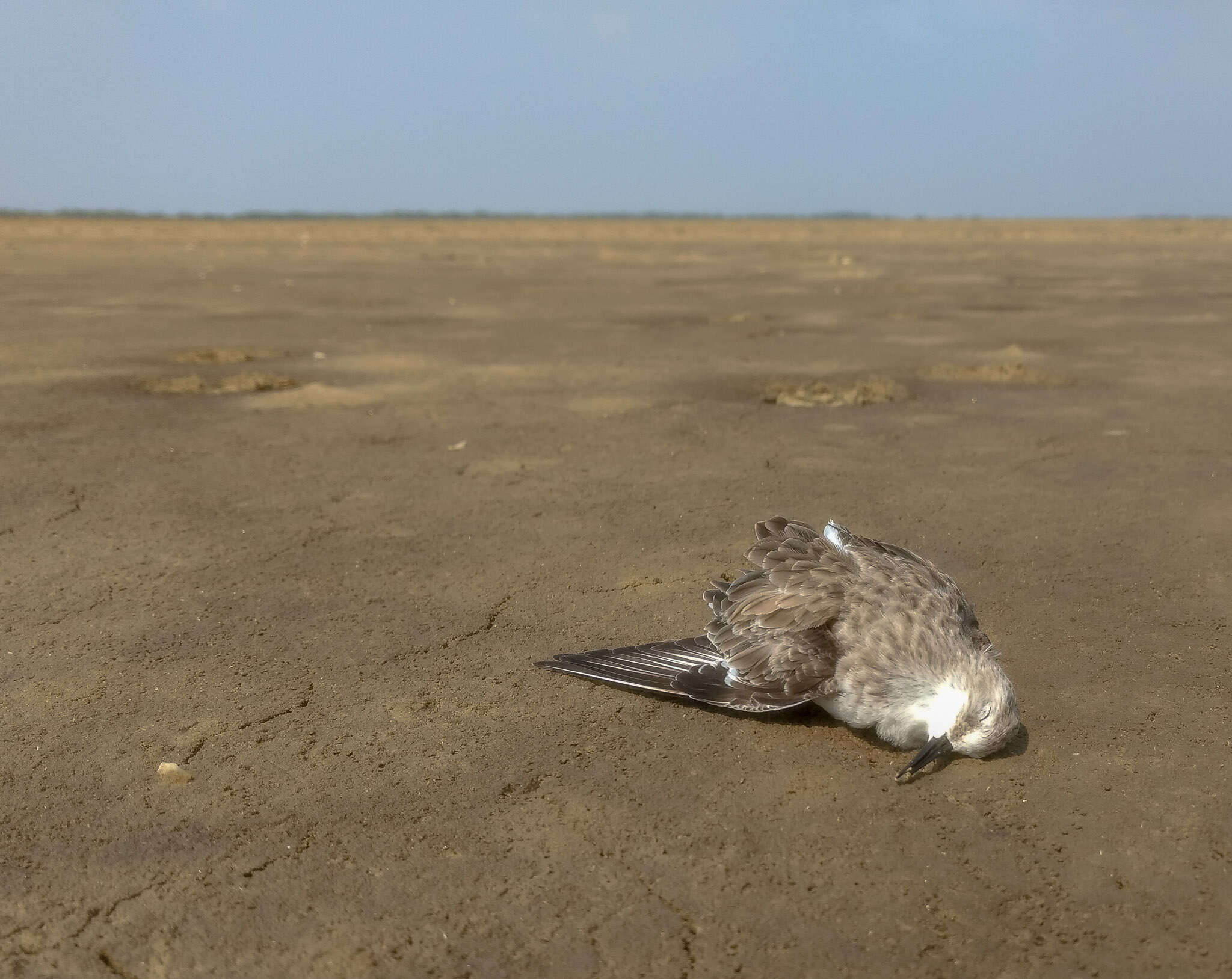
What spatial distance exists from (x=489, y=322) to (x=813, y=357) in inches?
221

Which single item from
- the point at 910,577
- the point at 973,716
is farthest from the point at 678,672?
the point at 973,716

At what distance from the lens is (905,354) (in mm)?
13492

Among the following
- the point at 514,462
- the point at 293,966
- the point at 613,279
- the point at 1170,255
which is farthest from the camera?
the point at 1170,255

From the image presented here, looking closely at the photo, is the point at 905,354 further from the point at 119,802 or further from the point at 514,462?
the point at 119,802

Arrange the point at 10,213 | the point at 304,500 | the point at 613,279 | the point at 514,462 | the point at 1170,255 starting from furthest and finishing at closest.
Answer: the point at 10,213, the point at 1170,255, the point at 613,279, the point at 514,462, the point at 304,500

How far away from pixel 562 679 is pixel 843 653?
1.20 metres

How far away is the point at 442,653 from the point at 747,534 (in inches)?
85.7

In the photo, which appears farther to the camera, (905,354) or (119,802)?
(905,354)

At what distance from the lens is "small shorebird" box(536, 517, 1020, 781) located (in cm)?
393

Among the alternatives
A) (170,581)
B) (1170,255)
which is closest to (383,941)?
(170,581)

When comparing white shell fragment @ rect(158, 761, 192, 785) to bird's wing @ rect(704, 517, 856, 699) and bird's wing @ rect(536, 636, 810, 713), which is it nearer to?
bird's wing @ rect(536, 636, 810, 713)

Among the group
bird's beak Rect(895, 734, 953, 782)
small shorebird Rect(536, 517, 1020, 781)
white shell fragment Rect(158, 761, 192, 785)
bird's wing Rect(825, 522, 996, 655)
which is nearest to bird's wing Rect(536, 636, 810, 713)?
small shorebird Rect(536, 517, 1020, 781)

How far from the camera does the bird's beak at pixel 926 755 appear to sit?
379cm

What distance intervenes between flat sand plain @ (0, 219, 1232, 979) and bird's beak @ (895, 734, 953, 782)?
0.08 meters
